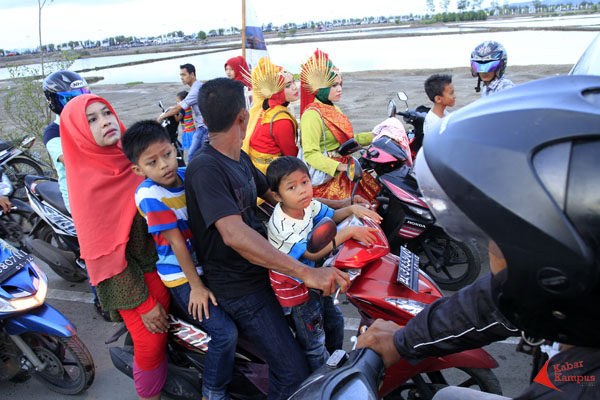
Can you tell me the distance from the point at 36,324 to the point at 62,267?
1.49 m

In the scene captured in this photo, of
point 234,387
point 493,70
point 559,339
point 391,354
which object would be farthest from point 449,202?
point 493,70

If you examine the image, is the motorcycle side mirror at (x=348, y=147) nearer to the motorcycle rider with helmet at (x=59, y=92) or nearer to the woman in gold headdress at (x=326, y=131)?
the woman in gold headdress at (x=326, y=131)

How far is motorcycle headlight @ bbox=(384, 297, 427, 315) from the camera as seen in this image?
1906mm

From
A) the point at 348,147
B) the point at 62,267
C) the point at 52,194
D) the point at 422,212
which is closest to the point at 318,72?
the point at 348,147

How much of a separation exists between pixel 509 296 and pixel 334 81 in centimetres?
289

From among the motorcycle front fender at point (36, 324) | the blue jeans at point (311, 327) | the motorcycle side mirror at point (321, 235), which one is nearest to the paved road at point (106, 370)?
the motorcycle front fender at point (36, 324)

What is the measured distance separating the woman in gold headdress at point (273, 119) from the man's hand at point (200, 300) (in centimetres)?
191

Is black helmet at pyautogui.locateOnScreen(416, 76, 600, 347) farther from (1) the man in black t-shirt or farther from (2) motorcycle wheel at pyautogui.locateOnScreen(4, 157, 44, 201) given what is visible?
(2) motorcycle wheel at pyautogui.locateOnScreen(4, 157, 44, 201)

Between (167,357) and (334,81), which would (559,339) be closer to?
(167,357)

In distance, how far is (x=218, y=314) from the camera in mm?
2000

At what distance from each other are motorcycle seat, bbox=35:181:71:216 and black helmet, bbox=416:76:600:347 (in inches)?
131

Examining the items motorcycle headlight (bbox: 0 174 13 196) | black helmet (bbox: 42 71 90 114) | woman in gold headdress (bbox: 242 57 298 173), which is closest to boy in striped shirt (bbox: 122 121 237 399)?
black helmet (bbox: 42 71 90 114)

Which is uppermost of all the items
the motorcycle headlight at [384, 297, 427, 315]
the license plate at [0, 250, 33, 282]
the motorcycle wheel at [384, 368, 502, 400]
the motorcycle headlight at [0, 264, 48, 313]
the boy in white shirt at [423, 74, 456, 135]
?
the boy in white shirt at [423, 74, 456, 135]

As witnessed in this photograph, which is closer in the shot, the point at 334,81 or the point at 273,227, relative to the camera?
the point at 273,227
